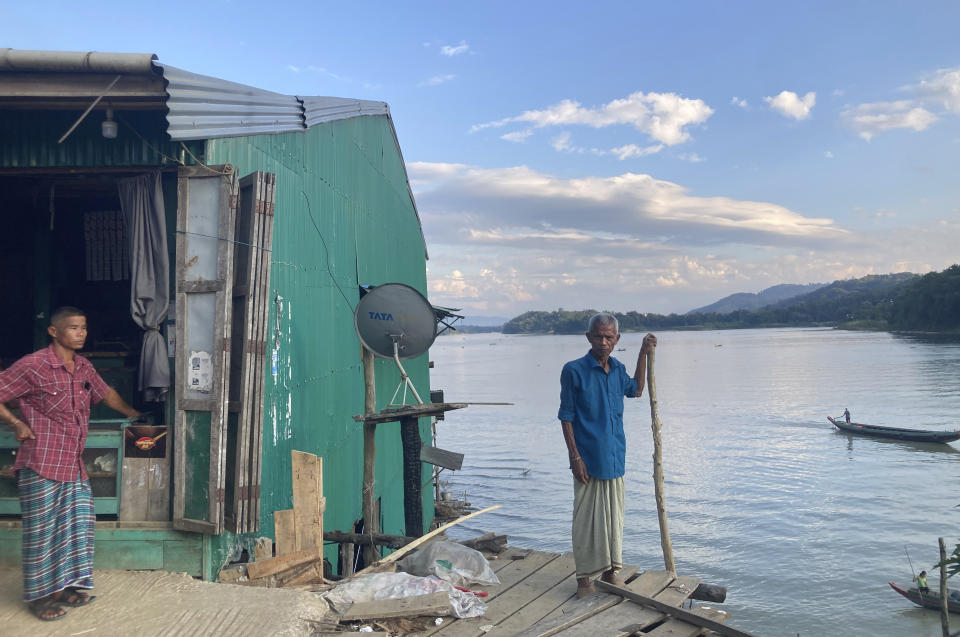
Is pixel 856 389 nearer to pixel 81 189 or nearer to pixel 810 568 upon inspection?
pixel 810 568

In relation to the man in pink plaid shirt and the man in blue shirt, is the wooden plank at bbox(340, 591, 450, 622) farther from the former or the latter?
the man in pink plaid shirt

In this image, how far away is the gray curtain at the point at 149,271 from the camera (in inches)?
208

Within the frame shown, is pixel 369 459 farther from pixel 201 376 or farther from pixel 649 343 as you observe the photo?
pixel 649 343

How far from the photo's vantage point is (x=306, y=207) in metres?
7.54

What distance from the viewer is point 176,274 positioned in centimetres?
530

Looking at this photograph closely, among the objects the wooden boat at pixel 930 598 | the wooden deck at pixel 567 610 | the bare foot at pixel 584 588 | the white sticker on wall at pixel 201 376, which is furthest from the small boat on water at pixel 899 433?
the white sticker on wall at pixel 201 376

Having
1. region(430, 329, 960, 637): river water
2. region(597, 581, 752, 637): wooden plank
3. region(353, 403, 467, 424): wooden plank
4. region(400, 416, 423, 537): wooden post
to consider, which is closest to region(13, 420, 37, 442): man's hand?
region(353, 403, 467, 424): wooden plank

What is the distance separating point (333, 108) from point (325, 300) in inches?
104

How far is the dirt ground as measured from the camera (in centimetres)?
429

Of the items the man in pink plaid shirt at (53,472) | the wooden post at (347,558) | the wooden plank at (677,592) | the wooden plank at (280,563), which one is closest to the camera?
the man in pink plaid shirt at (53,472)

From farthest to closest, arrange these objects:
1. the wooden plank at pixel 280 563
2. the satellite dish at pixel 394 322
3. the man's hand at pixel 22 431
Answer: the satellite dish at pixel 394 322
the wooden plank at pixel 280 563
the man's hand at pixel 22 431

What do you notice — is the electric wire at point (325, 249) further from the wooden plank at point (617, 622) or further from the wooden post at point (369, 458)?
the wooden plank at point (617, 622)

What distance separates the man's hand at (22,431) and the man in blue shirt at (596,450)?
11.9 feet

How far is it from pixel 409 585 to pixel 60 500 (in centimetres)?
248
